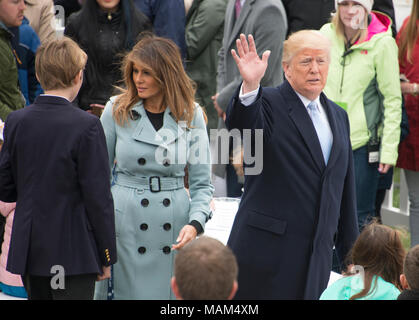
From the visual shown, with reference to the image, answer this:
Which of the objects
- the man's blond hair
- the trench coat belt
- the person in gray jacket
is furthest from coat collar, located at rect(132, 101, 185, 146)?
the person in gray jacket

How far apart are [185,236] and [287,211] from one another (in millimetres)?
575

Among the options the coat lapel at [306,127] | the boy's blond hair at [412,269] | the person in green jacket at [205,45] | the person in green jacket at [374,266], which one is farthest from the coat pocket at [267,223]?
the person in green jacket at [205,45]

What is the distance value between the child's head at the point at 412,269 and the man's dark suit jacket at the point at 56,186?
1454 millimetres

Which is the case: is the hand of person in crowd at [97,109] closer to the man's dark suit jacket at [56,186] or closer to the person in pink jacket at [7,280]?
the person in pink jacket at [7,280]

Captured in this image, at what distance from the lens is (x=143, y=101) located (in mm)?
4625

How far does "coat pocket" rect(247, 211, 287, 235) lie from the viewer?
4.16 meters

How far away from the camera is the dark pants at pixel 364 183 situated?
6.49 meters

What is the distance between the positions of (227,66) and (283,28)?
610 millimetres

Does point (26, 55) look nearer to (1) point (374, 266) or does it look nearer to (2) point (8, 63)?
(2) point (8, 63)

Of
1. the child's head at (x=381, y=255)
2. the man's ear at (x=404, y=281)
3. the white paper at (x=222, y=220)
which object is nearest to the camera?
the man's ear at (x=404, y=281)

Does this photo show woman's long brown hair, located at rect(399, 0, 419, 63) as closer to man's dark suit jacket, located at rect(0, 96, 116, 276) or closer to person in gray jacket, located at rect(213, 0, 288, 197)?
person in gray jacket, located at rect(213, 0, 288, 197)

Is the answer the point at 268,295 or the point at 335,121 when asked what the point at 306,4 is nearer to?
the point at 335,121

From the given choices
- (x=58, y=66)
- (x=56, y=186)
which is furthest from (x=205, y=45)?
(x=56, y=186)

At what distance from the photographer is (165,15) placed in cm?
684
